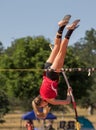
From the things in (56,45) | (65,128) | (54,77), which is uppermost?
(56,45)

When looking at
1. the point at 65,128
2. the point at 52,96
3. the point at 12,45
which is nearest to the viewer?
the point at 52,96

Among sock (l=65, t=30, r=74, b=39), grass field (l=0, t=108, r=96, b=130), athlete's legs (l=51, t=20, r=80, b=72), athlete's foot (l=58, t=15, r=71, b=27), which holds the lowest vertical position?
grass field (l=0, t=108, r=96, b=130)

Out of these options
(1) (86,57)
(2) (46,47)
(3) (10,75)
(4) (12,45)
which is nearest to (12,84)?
(3) (10,75)

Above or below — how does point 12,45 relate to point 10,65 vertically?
above

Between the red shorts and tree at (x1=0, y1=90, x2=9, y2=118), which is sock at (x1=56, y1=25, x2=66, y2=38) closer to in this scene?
the red shorts

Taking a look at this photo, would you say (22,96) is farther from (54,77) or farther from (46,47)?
(54,77)

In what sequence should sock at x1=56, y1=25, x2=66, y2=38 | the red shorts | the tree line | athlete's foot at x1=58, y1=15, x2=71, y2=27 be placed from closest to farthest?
athlete's foot at x1=58, y1=15, x2=71, y2=27
the red shorts
sock at x1=56, y1=25, x2=66, y2=38
the tree line

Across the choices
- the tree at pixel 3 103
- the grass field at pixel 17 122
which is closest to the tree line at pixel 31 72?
the tree at pixel 3 103

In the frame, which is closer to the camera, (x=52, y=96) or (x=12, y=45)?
(x=52, y=96)

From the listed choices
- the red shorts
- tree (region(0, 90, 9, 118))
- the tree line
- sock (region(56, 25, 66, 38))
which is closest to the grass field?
tree (region(0, 90, 9, 118))

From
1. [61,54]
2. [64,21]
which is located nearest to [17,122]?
[61,54]

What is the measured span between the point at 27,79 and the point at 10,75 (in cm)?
150

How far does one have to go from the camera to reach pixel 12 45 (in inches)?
2822

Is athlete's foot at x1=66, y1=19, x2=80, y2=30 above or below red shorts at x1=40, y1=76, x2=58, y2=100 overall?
above
